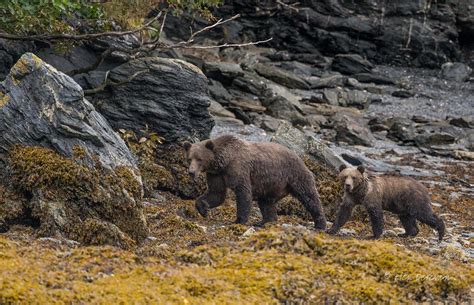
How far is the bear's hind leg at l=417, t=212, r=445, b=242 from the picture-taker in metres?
13.1

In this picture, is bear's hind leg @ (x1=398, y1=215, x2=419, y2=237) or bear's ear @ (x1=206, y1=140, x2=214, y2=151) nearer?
bear's ear @ (x1=206, y1=140, x2=214, y2=151)

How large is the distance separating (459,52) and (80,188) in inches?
1529

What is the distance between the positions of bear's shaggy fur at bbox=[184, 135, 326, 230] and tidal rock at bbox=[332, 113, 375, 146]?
1235 cm

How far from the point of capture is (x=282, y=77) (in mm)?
35812

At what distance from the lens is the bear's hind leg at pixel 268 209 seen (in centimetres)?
1284

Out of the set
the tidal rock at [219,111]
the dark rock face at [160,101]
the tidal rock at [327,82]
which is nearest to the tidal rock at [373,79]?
the tidal rock at [327,82]

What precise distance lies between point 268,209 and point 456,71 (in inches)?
1277

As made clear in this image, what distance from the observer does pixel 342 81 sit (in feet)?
123

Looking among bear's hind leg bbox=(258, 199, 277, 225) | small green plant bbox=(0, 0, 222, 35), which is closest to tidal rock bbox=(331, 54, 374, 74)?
small green plant bbox=(0, 0, 222, 35)

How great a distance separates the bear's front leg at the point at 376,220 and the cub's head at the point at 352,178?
44cm

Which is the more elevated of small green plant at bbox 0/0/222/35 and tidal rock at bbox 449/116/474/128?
small green plant at bbox 0/0/222/35

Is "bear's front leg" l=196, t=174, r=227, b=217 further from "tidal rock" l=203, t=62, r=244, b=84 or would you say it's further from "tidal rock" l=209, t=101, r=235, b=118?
"tidal rock" l=203, t=62, r=244, b=84

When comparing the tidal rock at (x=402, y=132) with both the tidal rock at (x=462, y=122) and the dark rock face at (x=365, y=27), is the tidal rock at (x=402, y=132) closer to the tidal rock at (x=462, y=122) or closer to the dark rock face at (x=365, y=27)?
the tidal rock at (x=462, y=122)

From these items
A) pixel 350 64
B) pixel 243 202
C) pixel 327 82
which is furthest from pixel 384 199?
pixel 350 64
